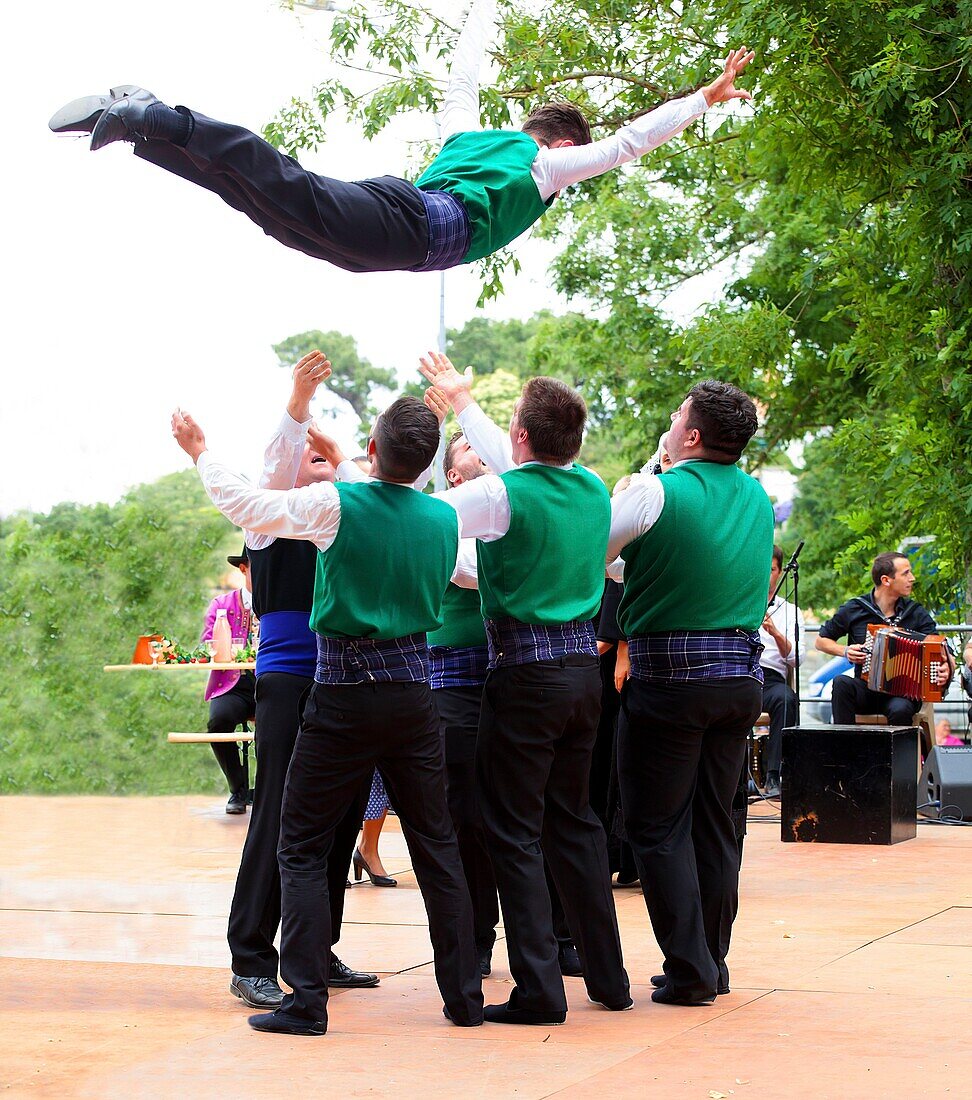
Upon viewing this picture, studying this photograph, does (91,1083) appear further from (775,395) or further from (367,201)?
(775,395)

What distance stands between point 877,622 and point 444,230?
6350 millimetres

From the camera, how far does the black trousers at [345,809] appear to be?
4.02 meters

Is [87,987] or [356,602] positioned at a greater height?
[356,602]

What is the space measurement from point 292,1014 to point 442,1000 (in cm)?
57

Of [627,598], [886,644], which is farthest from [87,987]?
[886,644]

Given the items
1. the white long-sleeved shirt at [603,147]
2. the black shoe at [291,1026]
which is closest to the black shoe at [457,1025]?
the black shoe at [291,1026]

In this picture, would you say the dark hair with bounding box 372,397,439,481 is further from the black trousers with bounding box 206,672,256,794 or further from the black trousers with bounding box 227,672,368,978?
the black trousers with bounding box 206,672,256,794

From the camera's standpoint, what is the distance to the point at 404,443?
4.06 meters

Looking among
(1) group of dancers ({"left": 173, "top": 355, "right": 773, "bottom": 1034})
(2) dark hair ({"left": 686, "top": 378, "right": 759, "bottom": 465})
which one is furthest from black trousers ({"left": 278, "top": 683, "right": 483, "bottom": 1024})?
(2) dark hair ({"left": 686, "top": 378, "right": 759, "bottom": 465})

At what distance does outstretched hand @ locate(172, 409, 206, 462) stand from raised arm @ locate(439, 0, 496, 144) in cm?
113

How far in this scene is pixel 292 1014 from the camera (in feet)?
13.3

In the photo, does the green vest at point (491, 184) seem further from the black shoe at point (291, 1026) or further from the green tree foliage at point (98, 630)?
the green tree foliage at point (98, 630)

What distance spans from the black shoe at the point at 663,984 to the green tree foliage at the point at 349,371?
3399 cm

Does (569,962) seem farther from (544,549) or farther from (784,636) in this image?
(784,636)
